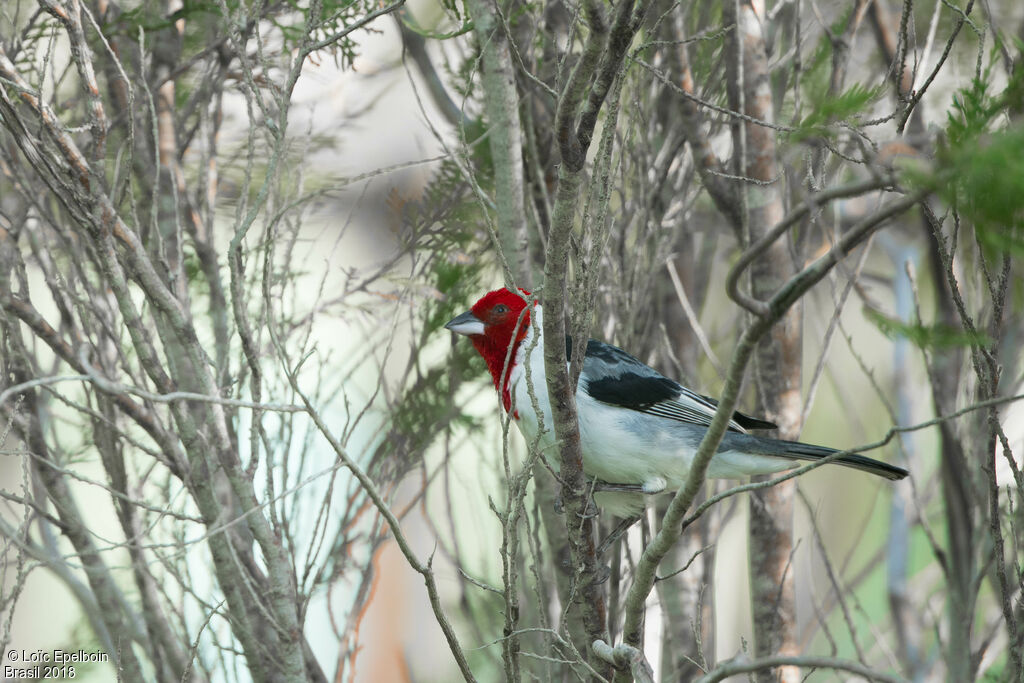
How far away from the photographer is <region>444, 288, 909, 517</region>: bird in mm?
3279

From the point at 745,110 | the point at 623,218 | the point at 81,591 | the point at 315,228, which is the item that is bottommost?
the point at 81,591

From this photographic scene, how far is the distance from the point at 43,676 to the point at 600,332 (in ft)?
8.70

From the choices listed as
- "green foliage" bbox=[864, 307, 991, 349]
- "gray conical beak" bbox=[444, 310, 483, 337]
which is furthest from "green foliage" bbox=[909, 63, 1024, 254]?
"gray conical beak" bbox=[444, 310, 483, 337]

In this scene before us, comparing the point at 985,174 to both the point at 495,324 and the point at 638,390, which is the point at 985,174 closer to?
the point at 638,390

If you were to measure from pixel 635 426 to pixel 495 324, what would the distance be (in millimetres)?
636

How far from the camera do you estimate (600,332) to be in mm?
4195

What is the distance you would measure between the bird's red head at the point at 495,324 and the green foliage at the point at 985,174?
225cm

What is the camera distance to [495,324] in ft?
11.3

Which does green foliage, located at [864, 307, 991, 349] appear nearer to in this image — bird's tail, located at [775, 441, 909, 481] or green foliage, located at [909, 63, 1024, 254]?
green foliage, located at [909, 63, 1024, 254]

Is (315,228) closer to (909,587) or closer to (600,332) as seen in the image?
(600,332)

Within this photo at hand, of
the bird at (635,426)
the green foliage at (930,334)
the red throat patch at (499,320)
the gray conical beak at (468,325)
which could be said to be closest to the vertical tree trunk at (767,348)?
the bird at (635,426)

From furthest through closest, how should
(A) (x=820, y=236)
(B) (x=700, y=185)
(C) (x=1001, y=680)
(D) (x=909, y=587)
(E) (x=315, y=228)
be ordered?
(A) (x=820, y=236), (D) (x=909, y=587), (E) (x=315, y=228), (B) (x=700, y=185), (C) (x=1001, y=680)

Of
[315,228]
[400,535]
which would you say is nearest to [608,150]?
[400,535]

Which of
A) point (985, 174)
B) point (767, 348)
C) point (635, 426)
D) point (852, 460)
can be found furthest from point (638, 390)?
point (985, 174)
